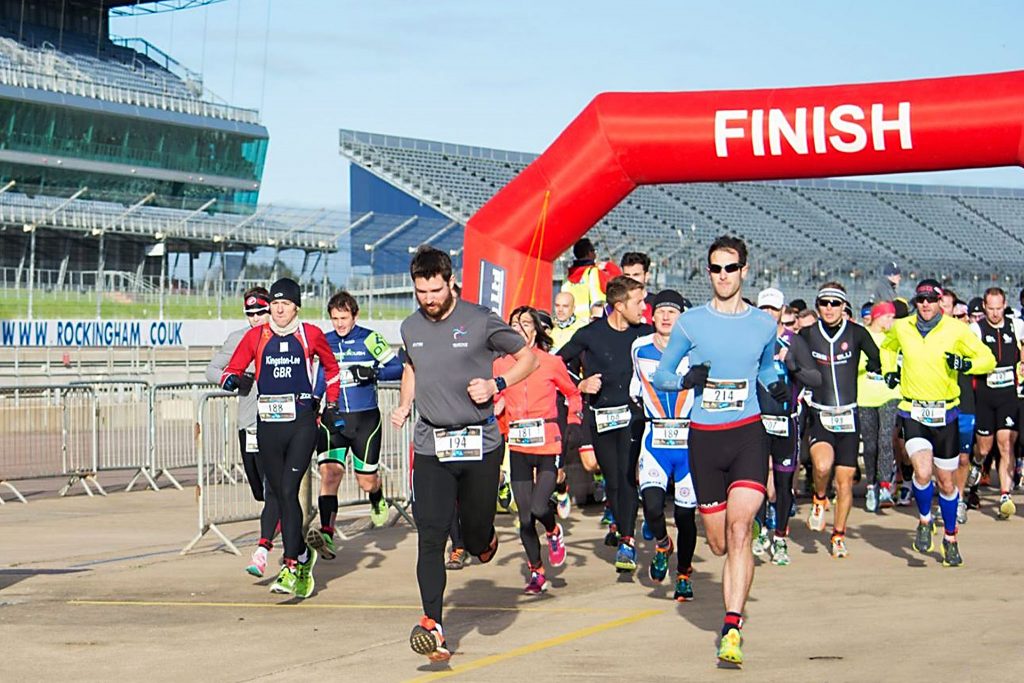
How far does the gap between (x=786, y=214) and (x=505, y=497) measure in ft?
176

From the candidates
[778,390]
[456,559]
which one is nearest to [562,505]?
[456,559]

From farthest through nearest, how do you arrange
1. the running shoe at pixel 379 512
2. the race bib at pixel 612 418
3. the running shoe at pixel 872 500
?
the running shoe at pixel 872 500
the running shoe at pixel 379 512
the race bib at pixel 612 418

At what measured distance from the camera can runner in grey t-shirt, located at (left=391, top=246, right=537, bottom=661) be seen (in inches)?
290

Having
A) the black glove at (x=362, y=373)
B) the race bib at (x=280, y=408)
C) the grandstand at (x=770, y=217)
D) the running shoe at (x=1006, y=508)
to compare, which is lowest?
the running shoe at (x=1006, y=508)

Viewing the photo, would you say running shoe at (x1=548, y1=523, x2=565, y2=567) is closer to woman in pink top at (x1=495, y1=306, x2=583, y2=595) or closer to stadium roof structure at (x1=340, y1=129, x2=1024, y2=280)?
woman in pink top at (x1=495, y1=306, x2=583, y2=595)

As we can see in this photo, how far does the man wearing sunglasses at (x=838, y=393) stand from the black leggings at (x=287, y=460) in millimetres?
3909

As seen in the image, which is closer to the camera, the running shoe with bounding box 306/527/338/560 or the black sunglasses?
the black sunglasses

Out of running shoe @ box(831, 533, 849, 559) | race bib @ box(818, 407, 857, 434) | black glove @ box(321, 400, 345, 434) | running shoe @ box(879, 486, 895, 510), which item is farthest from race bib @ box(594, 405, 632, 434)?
running shoe @ box(879, 486, 895, 510)

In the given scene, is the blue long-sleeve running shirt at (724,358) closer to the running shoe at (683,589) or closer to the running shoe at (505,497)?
the running shoe at (683,589)

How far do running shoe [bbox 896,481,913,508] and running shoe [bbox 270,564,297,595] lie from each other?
768cm

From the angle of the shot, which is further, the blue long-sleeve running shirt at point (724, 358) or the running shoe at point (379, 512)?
the running shoe at point (379, 512)

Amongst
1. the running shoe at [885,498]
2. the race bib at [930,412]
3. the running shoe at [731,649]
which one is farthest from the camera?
the running shoe at [885,498]

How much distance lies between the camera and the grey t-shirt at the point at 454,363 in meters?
7.43

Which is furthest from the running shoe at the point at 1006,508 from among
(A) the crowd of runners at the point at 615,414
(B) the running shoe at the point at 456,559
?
(B) the running shoe at the point at 456,559
